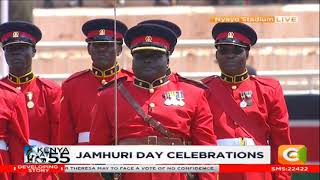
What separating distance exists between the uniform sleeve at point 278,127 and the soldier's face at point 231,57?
31cm

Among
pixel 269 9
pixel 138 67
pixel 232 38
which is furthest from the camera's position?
pixel 269 9

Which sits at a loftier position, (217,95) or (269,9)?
(269,9)

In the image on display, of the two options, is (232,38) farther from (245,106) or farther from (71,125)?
(71,125)

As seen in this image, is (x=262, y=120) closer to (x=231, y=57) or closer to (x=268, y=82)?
(x=268, y=82)

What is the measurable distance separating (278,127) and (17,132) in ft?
5.19

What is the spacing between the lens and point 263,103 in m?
6.66

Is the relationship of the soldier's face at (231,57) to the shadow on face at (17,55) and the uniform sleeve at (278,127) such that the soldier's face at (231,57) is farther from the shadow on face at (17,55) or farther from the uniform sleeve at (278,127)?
the shadow on face at (17,55)

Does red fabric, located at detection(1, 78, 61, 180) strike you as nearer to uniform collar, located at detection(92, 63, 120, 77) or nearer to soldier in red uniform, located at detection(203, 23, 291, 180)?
uniform collar, located at detection(92, 63, 120, 77)

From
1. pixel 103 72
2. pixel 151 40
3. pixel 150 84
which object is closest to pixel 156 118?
pixel 150 84

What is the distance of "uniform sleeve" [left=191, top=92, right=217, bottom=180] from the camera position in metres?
6.00

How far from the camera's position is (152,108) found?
237 inches

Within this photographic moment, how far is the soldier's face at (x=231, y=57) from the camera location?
661cm

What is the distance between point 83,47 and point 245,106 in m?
2.34

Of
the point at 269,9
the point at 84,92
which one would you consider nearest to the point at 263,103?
the point at 84,92
